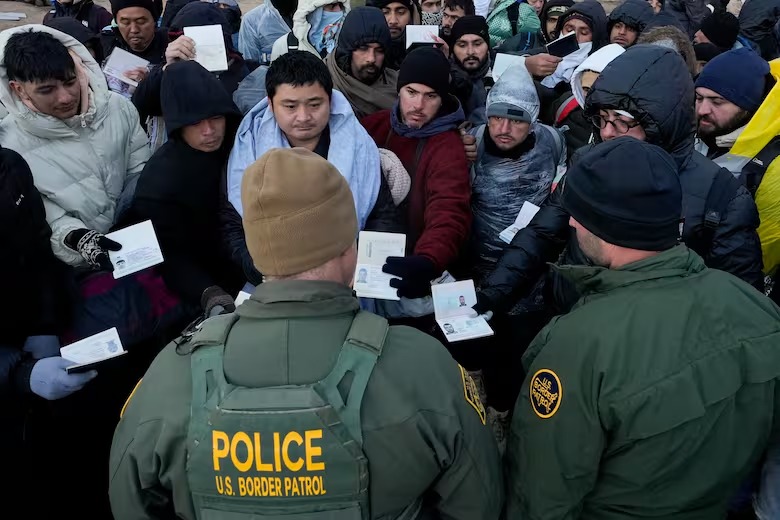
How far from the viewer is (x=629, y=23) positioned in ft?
16.8

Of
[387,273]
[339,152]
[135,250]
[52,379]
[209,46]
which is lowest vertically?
[52,379]

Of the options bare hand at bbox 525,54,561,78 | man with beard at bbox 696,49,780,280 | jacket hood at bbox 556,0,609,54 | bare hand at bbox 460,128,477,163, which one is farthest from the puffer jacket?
jacket hood at bbox 556,0,609,54

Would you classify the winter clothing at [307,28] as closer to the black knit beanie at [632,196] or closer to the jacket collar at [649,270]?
the black knit beanie at [632,196]

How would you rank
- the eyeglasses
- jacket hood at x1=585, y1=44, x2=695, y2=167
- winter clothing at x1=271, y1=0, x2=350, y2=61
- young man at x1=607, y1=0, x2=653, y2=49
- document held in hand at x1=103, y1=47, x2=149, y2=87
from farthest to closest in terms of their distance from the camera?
1. young man at x1=607, y1=0, x2=653, y2=49
2. winter clothing at x1=271, y1=0, x2=350, y2=61
3. document held in hand at x1=103, y1=47, x2=149, y2=87
4. the eyeglasses
5. jacket hood at x1=585, y1=44, x2=695, y2=167

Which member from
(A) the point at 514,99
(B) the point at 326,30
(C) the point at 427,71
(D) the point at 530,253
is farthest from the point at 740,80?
(B) the point at 326,30

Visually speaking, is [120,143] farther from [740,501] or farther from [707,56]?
[707,56]

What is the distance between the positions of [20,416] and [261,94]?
2.43 meters

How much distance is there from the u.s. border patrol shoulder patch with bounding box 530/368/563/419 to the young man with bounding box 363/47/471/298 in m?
1.22

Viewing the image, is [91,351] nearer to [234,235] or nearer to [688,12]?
[234,235]

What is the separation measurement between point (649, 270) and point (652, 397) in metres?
0.38

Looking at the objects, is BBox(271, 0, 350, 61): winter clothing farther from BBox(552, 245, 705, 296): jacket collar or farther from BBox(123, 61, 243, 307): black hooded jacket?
BBox(552, 245, 705, 296): jacket collar

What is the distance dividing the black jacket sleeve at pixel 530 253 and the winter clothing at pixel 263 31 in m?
3.34

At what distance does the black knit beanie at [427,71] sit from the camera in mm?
3367

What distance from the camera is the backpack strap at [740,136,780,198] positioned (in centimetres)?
297
